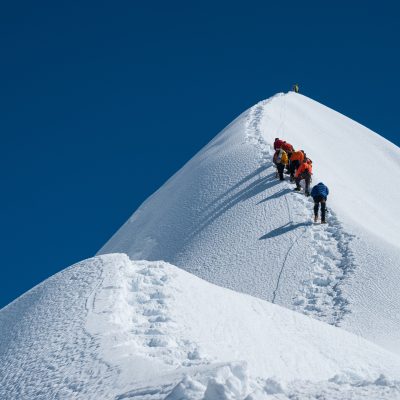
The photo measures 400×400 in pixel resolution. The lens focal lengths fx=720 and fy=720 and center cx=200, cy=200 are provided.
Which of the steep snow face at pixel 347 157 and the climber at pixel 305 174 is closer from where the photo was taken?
the climber at pixel 305 174

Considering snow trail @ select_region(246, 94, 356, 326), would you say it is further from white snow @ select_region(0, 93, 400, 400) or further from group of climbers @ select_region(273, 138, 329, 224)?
group of climbers @ select_region(273, 138, 329, 224)

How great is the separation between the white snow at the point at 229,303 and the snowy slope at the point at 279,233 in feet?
0.15

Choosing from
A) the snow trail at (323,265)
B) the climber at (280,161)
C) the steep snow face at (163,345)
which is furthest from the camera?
the climber at (280,161)

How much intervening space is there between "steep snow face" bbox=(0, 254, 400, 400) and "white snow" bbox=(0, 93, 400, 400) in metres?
0.03

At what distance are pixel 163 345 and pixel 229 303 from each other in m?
2.49

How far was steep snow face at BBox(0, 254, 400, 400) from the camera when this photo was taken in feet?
23.9

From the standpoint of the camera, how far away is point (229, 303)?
38.1ft

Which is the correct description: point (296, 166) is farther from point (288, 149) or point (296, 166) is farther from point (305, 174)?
point (288, 149)

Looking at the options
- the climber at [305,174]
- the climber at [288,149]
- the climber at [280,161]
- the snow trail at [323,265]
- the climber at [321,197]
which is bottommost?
the snow trail at [323,265]

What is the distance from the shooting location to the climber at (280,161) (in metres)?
20.9

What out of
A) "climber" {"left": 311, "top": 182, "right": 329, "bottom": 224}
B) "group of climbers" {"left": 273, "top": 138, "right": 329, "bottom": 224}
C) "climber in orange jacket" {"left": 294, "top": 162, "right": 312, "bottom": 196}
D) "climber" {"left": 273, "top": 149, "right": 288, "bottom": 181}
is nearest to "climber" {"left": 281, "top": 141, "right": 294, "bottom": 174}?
"group of climbers" {"left": 273, "top": 138, "right": 329, "bottom": 224}

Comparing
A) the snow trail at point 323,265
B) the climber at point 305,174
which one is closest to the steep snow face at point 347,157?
the climber at point 305,174

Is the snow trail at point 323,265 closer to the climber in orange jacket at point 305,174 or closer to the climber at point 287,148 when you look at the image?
the climber in orange jacket at point 305,174

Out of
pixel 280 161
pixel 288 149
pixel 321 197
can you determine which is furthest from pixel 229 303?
pixel 288 149
